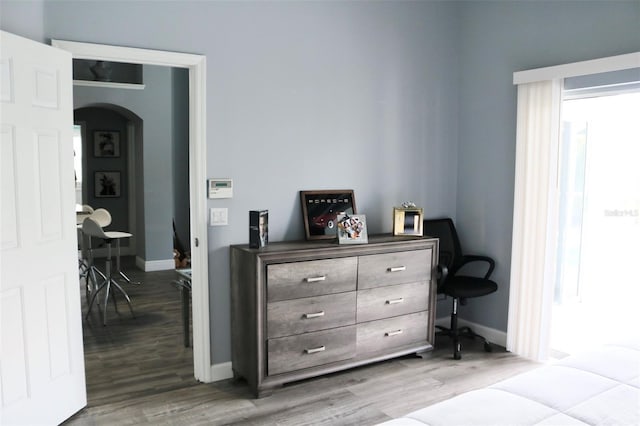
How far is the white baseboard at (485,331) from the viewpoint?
13.6ft

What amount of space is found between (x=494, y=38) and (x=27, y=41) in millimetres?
3250

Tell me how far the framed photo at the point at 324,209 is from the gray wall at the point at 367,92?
0.08 meters

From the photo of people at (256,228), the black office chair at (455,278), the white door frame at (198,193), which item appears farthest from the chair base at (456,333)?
the white door frame at (198,193)

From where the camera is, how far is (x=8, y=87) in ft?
7.99

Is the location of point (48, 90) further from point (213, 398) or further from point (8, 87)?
point (213, 398)

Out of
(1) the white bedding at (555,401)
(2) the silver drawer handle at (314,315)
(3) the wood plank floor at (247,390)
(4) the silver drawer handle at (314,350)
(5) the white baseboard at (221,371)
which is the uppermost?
(1) the white bedding at (555,401)

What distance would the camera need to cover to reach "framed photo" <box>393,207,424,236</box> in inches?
154

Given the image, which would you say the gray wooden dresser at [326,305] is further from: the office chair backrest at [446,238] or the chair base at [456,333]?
the office chair backrest at [446,238]

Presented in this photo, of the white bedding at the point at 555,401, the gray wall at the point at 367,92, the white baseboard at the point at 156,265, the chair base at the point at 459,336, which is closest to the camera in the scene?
the white bedding at the point at 555,401

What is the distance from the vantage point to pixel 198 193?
3303mm

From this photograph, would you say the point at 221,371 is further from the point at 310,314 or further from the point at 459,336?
the point at 459,336

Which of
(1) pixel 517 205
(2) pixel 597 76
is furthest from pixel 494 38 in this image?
(1) pixel 517 205

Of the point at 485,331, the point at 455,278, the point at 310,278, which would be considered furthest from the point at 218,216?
the point at 485,331

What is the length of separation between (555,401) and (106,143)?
7.96 metres
